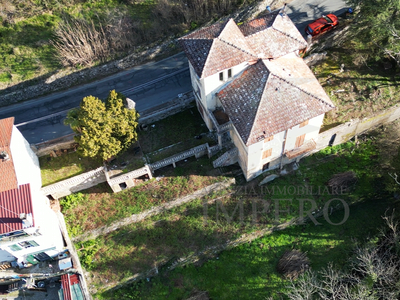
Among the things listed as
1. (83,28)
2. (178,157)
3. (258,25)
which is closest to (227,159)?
(178,157)

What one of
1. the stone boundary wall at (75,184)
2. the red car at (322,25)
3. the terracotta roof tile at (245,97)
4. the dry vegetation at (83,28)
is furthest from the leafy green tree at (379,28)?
Answer: the stone boundary wall at (75,184)

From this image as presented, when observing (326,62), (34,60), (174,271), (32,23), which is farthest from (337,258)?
(32,23)

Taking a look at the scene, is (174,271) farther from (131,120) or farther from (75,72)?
(75,72)

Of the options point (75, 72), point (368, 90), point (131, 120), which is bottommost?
point (368, 90)

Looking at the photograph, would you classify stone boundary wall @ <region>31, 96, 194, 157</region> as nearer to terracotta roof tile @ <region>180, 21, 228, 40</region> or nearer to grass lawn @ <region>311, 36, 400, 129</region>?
terracotta roof tile @ <region>180, 21, 228, 40</region>

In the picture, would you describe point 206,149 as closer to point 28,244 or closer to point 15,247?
point 28,244

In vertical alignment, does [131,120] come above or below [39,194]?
above
